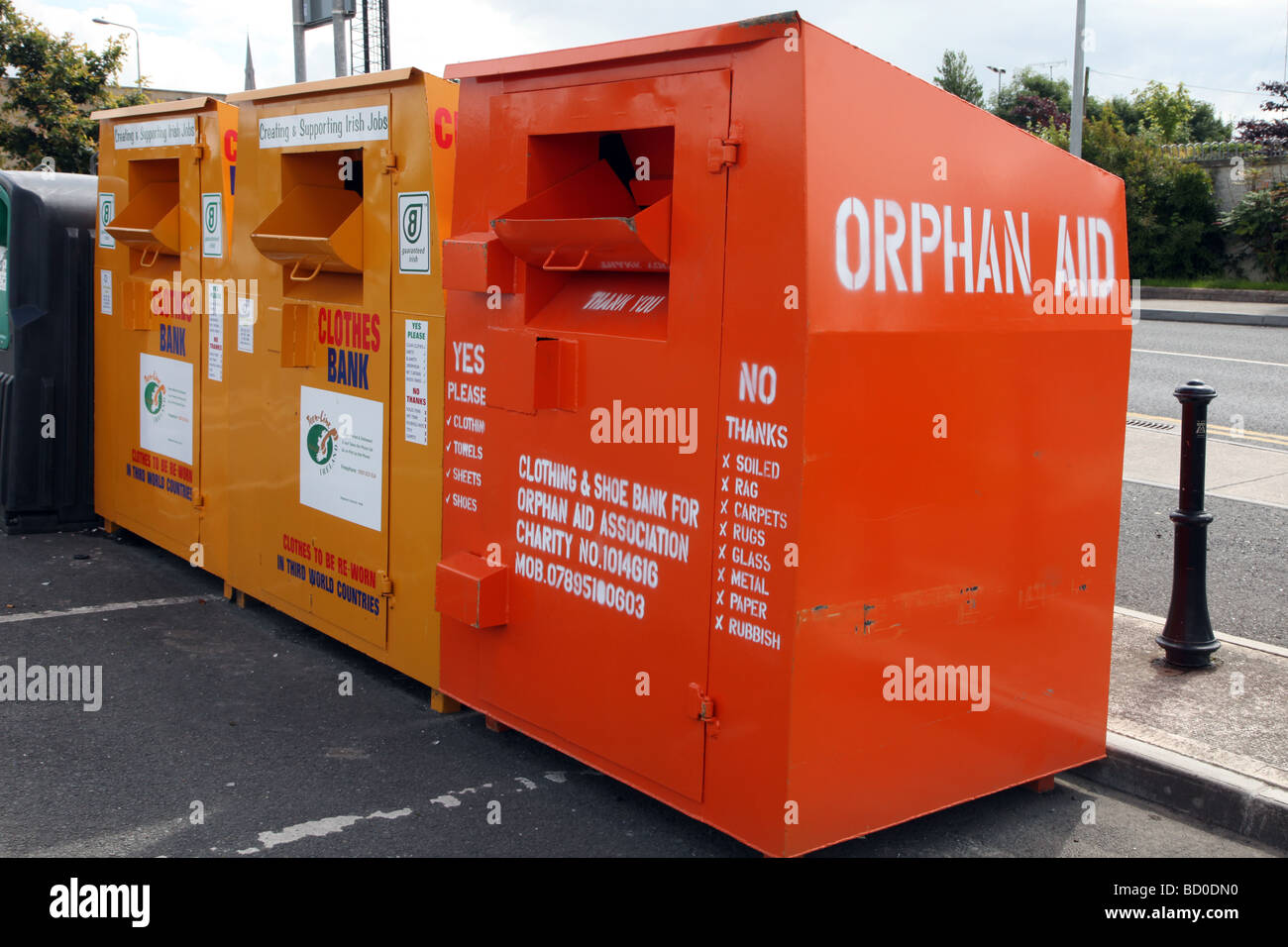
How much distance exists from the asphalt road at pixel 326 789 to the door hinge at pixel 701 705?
0.43 m

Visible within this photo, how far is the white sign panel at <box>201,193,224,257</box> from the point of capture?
5797 mm

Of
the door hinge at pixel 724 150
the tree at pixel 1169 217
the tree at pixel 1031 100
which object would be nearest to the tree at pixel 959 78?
the tree at pixel 1031 100

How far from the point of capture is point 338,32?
857cm

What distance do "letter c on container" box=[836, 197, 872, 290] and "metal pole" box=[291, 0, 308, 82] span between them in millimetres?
7089

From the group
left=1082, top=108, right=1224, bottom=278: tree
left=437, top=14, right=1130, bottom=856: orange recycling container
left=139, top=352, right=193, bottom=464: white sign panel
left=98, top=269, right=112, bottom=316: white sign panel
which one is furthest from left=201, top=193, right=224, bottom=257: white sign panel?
left=1082, top=108, right=1224, bottom=278: tree

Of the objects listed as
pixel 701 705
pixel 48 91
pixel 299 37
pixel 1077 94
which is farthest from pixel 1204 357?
pixel 48 91

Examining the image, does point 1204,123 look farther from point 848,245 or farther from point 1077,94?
point 848,245

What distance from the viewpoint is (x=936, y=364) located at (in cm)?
333

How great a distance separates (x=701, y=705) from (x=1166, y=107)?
49779mm

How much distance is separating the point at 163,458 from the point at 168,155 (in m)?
1.59

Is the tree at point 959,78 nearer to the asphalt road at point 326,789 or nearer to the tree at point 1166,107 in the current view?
the tree at point 1166,107
